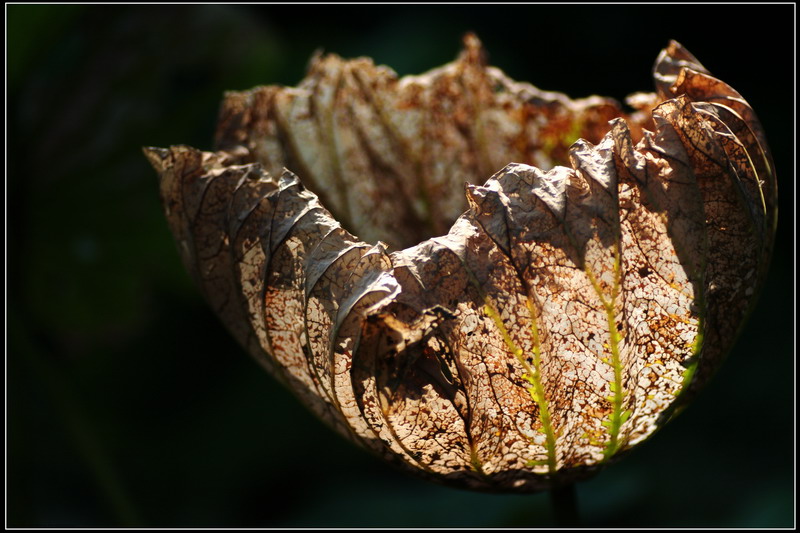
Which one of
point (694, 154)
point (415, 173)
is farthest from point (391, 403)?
point (415, 173)

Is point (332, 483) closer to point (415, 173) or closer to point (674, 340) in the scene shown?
point (415, 173)

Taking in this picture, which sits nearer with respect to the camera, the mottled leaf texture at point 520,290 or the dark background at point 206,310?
the mottled leaf texture at point 520,290

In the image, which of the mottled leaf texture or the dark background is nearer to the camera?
the mottled leaf texture

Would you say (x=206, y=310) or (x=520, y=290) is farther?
(x=206, y=310)
